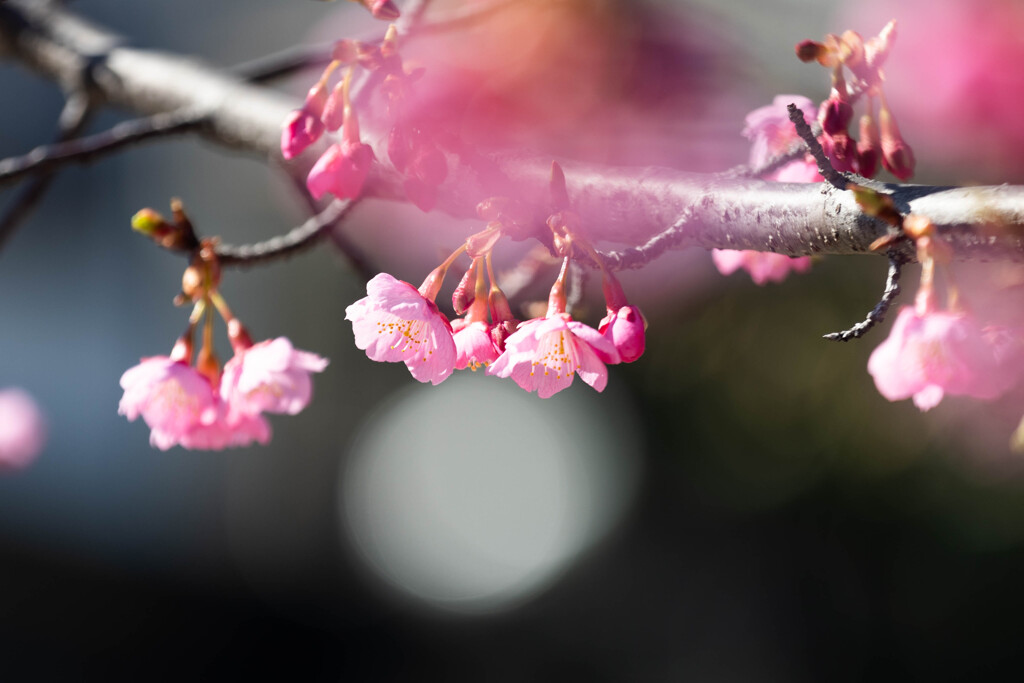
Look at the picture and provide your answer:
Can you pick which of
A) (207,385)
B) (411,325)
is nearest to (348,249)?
(207,385)

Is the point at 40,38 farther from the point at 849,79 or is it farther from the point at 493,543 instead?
the point at 493,543

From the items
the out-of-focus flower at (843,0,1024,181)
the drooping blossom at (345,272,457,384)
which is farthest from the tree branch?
the out-of-focus flower at (843,0,1024,181)

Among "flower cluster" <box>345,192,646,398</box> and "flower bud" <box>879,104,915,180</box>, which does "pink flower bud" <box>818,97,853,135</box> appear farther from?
"flower cluster" <box>345,192,646,398</box>

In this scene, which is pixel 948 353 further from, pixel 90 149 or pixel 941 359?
pixel 90 149

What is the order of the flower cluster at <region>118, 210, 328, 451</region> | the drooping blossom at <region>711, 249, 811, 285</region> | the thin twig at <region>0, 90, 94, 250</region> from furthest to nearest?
the thin twig at <region>0, 90, 94, 250</region>
the drooping blossom at <region>711, 249, 811, 285</region>
the flower cluster at <region>118, 210, 328, 451</region>

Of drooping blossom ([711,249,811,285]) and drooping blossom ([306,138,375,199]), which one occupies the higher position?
→ drooping blossom ([711,249,811,285])

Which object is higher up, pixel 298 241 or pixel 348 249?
pixel 348 249
